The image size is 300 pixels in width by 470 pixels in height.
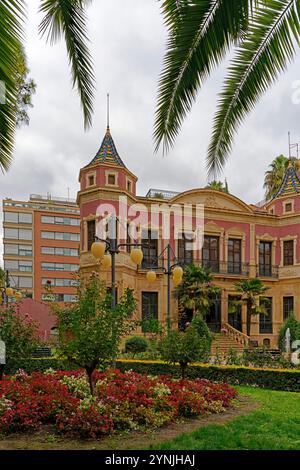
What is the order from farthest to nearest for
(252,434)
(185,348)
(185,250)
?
(185,250) < (185,348) < (252,434)

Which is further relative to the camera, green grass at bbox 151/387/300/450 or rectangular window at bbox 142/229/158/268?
rectangular window at bbox 142/229/158/268

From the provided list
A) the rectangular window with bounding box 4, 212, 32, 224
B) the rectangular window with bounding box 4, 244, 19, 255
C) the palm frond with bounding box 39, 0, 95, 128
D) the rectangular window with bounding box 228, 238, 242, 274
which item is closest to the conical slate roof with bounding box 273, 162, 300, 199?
the rectangular window with bounding box 228, 238, 242, 274

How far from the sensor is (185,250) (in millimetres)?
28781

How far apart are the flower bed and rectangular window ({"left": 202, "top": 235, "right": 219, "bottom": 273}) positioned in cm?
2033

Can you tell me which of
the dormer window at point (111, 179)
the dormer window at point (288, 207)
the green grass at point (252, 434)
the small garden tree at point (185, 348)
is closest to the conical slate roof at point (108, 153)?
the dormer window at point (111, 179)

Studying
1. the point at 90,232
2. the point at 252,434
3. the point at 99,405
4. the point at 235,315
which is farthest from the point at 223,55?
the point at 235,315

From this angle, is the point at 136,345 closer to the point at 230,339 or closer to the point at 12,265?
the point at 230,339

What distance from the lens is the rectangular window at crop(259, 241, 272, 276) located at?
30.6 metres

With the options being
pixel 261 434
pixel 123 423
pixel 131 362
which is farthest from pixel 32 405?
pixel 131 362

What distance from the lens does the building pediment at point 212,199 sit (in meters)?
28.4

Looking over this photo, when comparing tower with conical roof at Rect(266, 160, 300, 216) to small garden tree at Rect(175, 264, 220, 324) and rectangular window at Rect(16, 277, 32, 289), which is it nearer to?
small garden tree at Rect(175, 264, 220, 324)

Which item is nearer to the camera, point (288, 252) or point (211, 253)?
point (211, 253)

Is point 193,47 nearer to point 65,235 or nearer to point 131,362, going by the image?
point 131,362

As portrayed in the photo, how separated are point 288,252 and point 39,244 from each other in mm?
36665
